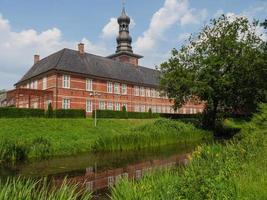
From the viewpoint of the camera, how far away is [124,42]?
6156 cm

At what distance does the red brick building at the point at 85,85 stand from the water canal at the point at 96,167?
46.9ft

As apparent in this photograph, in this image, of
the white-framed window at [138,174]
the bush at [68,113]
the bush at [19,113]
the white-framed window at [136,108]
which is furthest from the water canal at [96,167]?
the white-framed window at [136,108]

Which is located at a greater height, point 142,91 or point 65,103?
point 142,91

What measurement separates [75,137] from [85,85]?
17768 millimetres

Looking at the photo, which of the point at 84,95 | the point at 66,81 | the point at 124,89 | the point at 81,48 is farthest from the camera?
the point at 124,89

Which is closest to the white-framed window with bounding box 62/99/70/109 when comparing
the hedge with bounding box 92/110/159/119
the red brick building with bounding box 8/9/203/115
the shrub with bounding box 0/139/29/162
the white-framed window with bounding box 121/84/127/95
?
the red brick building with bounding box 8/9/203/115

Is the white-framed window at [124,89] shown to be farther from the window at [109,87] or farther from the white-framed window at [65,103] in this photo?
the white-framed window at [65,103]

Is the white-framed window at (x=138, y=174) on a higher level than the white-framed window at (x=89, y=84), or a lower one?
lower

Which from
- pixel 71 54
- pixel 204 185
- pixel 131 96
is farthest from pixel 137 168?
pixel 131 96

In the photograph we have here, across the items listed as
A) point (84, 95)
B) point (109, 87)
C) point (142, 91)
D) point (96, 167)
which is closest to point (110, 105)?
point (109, 87)

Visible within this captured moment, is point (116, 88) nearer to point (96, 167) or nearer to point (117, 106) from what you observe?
point (117, 106)

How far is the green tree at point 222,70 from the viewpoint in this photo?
1203 inches

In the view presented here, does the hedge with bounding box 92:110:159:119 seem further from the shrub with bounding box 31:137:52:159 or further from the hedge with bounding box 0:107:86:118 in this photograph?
the shrub with bounding box 31:137:52:159

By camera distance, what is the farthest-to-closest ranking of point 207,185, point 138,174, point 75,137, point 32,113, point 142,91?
point 142,91, point 32,113, point 75,137, point 138,174, point 207,185
